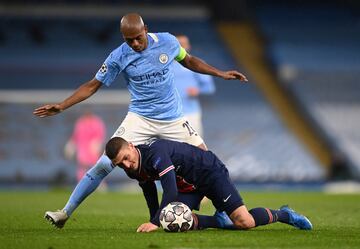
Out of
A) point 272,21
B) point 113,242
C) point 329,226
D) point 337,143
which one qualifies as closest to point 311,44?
point 272,21

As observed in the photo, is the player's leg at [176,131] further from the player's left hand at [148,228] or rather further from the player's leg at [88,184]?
the player's left hand at [148,228]

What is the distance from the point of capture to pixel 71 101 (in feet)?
31.2

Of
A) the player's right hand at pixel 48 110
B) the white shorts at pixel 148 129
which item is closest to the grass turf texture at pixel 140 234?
the white shorts at pixel 148 129

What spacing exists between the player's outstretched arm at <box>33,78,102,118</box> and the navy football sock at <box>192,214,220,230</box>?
1.65m

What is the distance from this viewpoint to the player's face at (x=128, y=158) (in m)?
8.59

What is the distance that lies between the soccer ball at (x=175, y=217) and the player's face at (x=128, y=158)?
488 millimetres

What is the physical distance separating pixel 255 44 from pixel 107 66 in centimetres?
1823

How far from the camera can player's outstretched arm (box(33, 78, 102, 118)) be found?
9281mm

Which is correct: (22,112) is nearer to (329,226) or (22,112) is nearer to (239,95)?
(239,95)

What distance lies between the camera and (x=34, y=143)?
2491 cm

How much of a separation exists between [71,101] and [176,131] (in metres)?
1.37

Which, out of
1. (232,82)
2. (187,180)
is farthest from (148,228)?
(232,82)

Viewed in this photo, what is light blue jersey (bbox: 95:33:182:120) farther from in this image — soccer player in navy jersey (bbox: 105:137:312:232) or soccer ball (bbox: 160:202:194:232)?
soccer ball (bbox: 160:202:194:232)

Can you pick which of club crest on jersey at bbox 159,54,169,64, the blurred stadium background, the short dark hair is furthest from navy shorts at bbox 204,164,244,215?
the blurred stadium background
